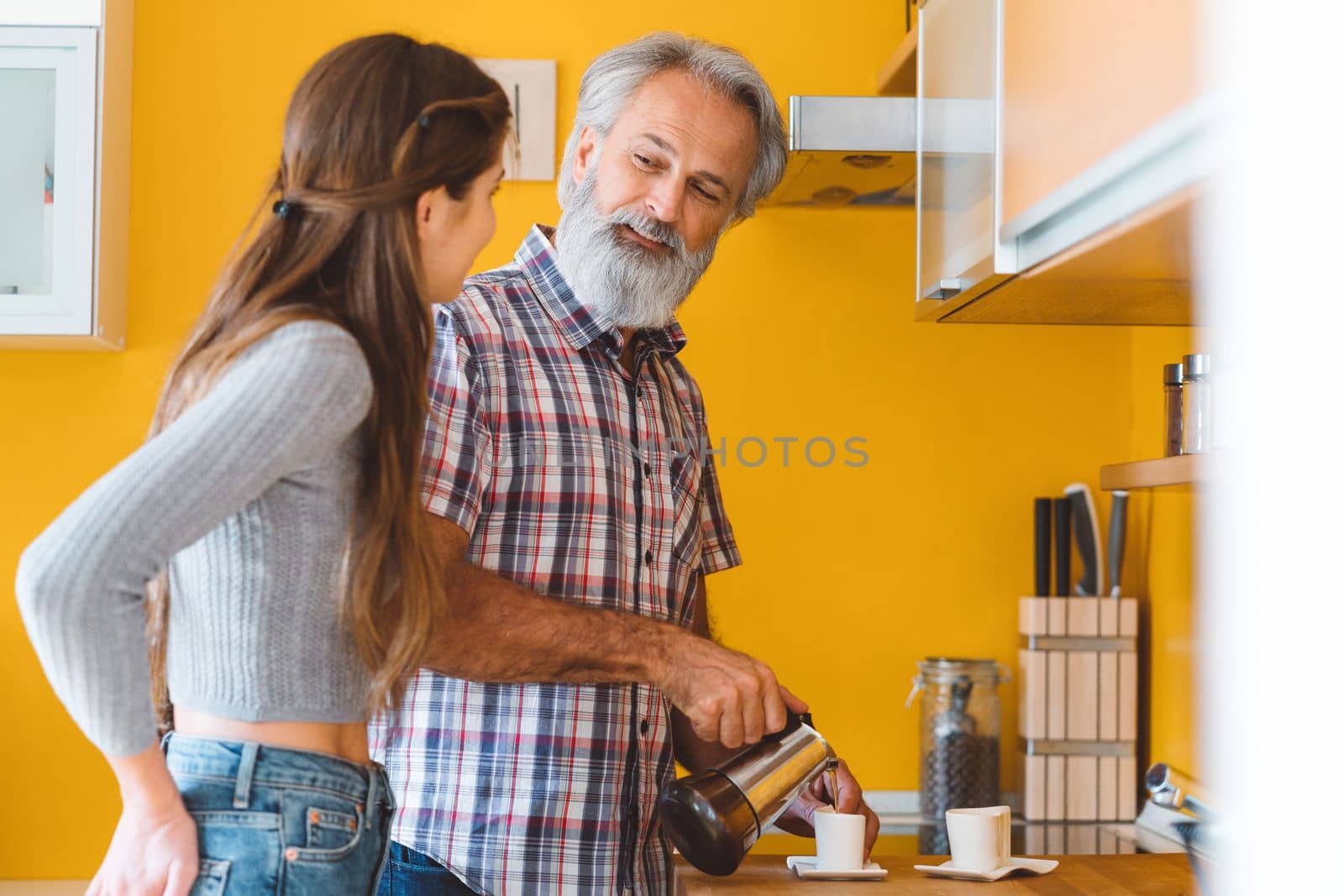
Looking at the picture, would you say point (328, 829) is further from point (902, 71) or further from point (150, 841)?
point (902, 71)

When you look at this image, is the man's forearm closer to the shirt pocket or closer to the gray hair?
the shirt pocket

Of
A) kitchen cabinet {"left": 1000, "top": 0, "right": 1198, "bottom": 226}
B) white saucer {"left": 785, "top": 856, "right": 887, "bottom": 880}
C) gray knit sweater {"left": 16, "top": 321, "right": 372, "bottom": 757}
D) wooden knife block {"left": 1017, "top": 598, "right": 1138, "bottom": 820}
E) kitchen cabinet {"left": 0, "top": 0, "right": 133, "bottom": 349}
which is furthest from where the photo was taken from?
wooden knife block {"left": 1017, "top": 598, "right": 1138, "bottom": 820}

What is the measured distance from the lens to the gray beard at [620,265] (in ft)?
4.31

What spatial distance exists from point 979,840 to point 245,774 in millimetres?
902

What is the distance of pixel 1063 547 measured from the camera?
2.21 m

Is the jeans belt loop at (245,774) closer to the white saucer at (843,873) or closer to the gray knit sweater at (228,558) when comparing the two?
the gray knit sweater at (228,558)

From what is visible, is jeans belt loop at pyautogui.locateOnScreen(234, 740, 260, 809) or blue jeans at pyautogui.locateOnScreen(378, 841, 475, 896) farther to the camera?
blue jeans at pyautogui.locateOnScreen(378, 841, 475, 896)

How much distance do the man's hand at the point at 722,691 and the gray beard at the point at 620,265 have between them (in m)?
0.37

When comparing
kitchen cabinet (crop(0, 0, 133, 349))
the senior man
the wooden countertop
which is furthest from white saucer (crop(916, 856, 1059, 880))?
kitchen cabinet (crop(0, 0, 133, 349))

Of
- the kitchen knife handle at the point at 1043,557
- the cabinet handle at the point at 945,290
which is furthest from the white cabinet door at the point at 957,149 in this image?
the kitchen knife handle at the point at 1043,557

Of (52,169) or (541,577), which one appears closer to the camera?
(541,577)

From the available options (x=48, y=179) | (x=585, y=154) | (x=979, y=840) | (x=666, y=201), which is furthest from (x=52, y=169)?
(x=979, y=840)

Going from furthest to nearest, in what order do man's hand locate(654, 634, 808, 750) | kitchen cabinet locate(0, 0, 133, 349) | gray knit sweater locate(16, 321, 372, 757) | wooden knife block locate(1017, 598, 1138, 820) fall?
wooden knife block locate(1017, 598, 1138, 820) < kitchen cabinet locate(0, 0, 133, 349) < man's hand locate(654, 634, 808, 750) < gray knit sweater locate(16, 321, 372, 757)

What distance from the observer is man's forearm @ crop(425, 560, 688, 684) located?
3.51ft
